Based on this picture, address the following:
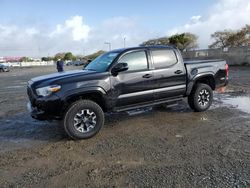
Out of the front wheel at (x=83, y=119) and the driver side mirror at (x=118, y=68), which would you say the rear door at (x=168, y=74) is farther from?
the front wheel at (x=83, y=119)

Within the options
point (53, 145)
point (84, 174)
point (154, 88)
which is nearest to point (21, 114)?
point (53, 145)

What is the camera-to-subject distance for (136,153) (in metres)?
4.61

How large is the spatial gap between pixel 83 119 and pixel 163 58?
8.49 feet

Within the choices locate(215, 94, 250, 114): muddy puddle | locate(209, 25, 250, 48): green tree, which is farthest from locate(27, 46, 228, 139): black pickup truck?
locate(209, 25, 250, 48): green tree

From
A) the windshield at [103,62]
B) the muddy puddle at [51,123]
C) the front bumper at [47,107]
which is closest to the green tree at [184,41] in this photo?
the muddy puddle at [51,123]

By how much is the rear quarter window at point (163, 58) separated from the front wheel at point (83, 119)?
6.33ft

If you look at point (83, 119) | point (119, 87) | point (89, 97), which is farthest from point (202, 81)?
point (83, 119)

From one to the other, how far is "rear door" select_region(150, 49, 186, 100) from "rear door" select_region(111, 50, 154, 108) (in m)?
0.21

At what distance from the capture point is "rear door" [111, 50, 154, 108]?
19.4 feet

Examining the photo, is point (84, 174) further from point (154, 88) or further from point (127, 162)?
point (154, 88)

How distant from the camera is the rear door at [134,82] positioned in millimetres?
5898

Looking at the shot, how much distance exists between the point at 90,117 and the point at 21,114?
3359mm

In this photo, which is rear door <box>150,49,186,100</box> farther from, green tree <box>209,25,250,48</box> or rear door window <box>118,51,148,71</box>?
green tree <box>209,25,250,48</box>

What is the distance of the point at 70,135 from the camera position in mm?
5348
